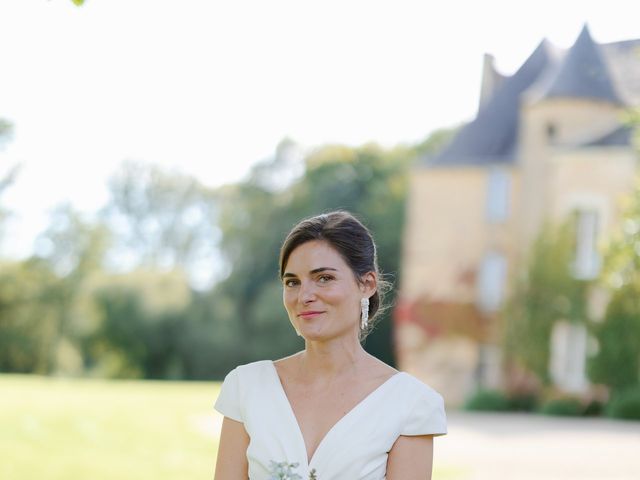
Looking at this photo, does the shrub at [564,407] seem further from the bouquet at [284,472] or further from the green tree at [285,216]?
the bouquet at [284,472]

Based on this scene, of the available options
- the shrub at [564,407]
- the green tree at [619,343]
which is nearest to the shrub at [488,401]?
the shrub at [564,407]

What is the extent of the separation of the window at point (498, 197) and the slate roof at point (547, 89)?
0.45m

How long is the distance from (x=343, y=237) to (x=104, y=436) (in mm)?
13694

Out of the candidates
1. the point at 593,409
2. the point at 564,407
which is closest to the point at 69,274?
the point at 564,407

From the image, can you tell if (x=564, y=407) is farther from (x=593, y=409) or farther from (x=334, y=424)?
(x=334, y=424)

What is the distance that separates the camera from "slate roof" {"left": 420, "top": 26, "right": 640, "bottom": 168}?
27.4 metres

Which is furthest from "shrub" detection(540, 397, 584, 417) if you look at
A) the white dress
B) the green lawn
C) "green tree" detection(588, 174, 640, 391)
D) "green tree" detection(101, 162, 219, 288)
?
"green tree" detection(101, 162, 219, 288)

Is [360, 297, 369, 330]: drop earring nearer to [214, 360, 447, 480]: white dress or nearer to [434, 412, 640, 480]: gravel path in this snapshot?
[214, 360, 447, 480]: white dress

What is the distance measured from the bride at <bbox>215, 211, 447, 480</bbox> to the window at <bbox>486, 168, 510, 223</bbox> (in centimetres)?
2598

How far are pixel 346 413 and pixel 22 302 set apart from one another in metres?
37.4

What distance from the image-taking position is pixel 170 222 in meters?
52.3

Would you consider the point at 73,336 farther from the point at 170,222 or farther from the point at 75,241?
the point at 170,222

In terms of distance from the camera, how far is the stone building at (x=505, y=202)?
25812 mm

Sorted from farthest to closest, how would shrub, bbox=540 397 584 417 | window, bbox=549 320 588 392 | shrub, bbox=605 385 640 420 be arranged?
window, bbox=549 320 588 392
shrub, bbox=540 397 584 417
shrub, bbox=605 385 640 420
